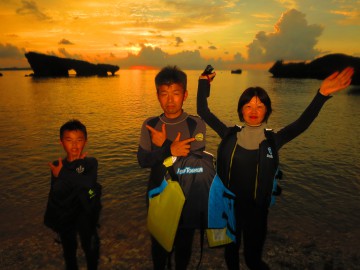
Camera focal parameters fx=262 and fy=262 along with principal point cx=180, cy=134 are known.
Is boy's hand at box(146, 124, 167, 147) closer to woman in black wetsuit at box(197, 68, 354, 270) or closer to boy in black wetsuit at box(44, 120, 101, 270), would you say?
woman in black wetsuit at box(197, 68, 354, 270)

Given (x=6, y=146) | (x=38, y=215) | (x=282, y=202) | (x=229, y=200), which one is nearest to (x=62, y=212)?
(x=229, y=200)

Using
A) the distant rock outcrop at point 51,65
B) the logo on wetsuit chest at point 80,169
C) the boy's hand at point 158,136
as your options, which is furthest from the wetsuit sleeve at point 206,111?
the distant rock outcrop at point 51,65

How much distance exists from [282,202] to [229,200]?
6136mm

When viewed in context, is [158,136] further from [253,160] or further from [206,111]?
[253,160]

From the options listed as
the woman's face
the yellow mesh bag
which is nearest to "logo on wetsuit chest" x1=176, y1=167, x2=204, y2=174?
the yellow mesh bag

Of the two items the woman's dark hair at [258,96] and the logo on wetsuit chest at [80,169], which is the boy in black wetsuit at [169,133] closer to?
the woman's dark hair at [258,96]

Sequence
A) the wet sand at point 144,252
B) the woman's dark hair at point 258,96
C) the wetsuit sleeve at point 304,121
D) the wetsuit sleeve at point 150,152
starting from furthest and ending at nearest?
the wet sand at point 144,252, the woman's dark hair at point 258,96, the wetsuit sleeve at point 304,121, the wetsuit sleeve at point 150,152

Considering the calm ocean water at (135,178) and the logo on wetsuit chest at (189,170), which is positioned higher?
the logo on wetsuit chest at (189,170)

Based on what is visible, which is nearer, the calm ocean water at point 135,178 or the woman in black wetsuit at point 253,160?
the woman in black wetsuit at point 253,160

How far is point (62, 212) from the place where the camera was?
356cm

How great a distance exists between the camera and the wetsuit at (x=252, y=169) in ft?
11.2

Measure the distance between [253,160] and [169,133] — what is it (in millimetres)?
1169

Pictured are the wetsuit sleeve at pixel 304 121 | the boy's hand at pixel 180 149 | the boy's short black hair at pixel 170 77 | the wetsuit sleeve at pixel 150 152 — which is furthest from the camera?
the wetsuit sleeve at pixel 304 121

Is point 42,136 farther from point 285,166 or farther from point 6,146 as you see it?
point 285,166
